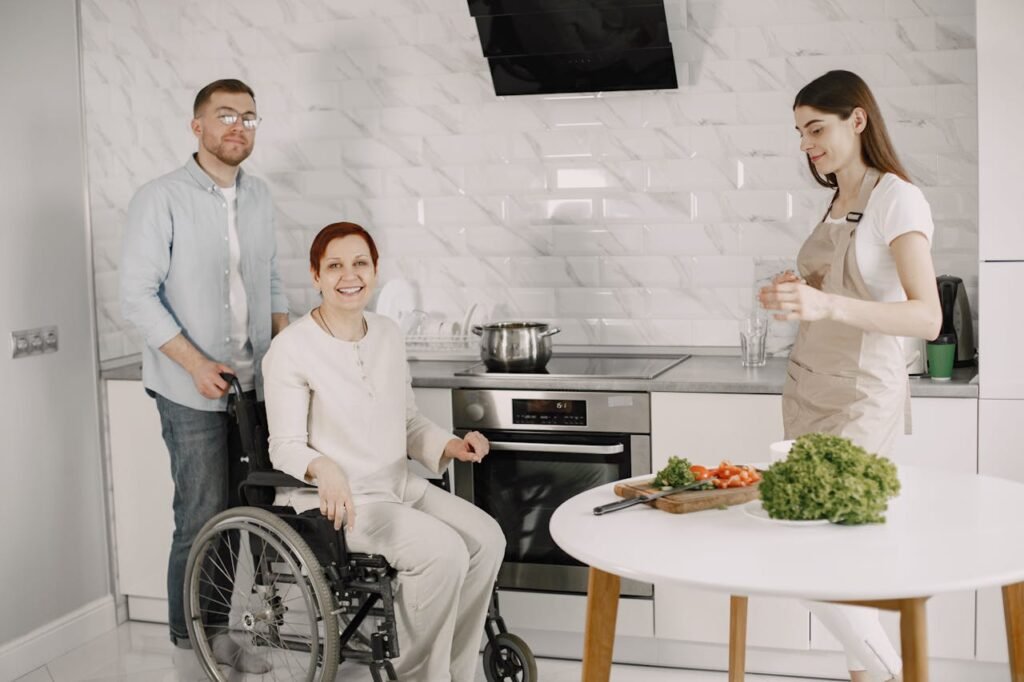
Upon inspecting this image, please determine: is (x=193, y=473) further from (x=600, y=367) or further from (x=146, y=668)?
(x=600, y=367)

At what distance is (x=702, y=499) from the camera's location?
7.27ft

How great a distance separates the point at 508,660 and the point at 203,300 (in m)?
1.39

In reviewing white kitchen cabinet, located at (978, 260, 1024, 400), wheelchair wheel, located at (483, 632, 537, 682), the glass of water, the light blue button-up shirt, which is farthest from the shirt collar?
white kitchen cabinet, located at (978, 260, 1024, 400)

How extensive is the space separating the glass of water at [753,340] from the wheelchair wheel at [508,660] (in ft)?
3.86

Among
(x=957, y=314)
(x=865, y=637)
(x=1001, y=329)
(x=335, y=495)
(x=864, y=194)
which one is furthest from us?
(x=957, y=314)

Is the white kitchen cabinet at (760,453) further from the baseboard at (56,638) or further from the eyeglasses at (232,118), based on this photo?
the baseboard at (56,638)

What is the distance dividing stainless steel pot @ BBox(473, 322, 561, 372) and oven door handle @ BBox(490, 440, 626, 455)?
0.23 metres

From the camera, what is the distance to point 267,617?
122 inches

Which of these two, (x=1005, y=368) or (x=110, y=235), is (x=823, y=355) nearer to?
(x=1005, y=368)

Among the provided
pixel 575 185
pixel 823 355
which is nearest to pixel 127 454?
pixel 575 185

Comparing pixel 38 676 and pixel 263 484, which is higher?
pixel 263 484

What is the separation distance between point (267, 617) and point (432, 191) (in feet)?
5.70

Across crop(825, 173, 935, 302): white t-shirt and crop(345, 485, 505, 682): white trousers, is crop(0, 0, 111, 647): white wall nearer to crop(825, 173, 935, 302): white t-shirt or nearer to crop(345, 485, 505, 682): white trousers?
crop(345, 485, 505, 682): white trousers

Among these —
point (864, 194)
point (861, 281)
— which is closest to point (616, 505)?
point (861, 281)
